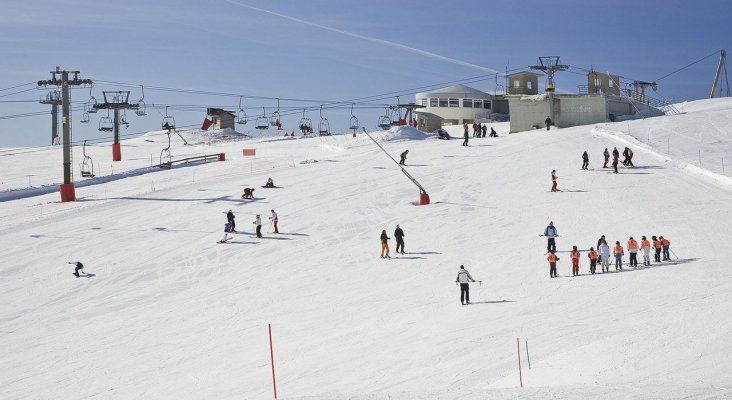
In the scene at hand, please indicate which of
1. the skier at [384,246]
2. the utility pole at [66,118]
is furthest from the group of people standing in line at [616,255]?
the utility pole at [66,118]

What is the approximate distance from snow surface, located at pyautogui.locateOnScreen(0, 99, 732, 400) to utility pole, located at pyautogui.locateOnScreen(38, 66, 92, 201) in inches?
40.6

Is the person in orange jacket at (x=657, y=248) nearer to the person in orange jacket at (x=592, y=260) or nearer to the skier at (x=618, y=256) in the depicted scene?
the skier at (x=618, y=256)

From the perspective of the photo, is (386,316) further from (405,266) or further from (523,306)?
(405,266)

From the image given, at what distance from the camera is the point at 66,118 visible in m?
46.4

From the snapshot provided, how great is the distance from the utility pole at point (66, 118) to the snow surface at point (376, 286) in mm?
1031

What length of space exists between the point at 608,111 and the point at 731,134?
14527 mm

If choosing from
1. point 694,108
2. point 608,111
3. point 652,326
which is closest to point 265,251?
point 652,326

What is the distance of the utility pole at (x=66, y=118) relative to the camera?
4466 centimetres

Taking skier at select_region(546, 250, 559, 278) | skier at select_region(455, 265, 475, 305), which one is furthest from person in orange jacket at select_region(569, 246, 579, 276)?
skier at select_region(455, 265, 475, 305)

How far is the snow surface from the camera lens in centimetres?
1614

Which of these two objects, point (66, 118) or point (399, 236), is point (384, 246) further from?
point (66, 118)

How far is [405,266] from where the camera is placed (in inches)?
1043

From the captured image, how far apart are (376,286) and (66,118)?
94.5 feet

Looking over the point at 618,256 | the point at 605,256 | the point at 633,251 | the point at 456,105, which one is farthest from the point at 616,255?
the point at 456,105
